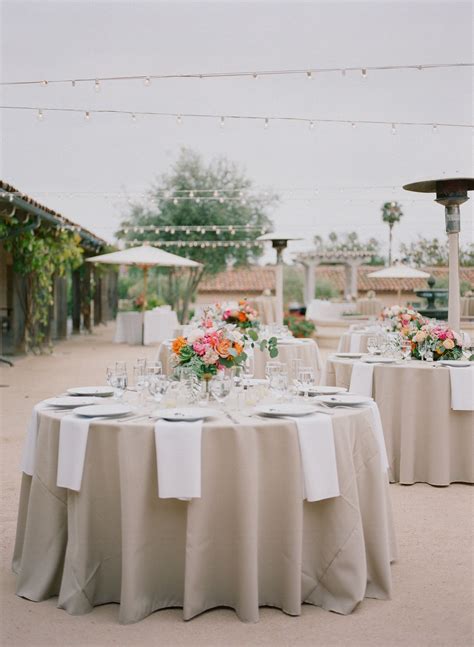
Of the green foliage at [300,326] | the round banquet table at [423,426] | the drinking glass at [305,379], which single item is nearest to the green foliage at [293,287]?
the green foliage at [300,326]

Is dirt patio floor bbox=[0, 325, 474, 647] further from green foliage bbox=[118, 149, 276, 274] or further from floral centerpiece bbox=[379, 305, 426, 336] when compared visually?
green foliage bbox=[118, 149, 276, 274]

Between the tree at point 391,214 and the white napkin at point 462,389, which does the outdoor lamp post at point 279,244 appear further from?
the tree at point 391,214

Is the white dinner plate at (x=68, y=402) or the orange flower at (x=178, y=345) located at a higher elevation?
the orange flower at (x=178, y=345)

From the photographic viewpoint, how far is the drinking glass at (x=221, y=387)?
3.33 meters

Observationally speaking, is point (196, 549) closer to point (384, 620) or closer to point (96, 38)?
point (384, 620)

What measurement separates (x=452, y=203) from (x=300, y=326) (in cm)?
1071

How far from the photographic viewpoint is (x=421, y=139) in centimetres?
2047

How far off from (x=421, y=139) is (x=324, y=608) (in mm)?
19069

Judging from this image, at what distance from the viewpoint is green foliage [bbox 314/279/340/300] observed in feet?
121

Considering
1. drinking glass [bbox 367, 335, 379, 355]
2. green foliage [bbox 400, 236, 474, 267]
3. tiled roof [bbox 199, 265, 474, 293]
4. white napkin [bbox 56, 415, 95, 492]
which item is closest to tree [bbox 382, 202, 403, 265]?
green foliage [bbox 400, 236, 474, 267]

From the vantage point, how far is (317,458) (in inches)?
120

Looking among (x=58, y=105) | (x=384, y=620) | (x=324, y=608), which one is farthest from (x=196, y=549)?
(x=58, y=105)

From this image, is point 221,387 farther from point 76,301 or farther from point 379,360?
point 76,301

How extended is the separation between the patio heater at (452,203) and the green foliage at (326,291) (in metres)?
→ 29.8
